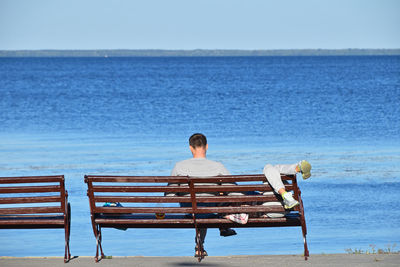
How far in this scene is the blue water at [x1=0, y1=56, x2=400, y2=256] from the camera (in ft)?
34.1

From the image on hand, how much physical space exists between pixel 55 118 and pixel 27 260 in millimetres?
28787

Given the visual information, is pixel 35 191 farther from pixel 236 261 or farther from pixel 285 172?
pixel 285 172

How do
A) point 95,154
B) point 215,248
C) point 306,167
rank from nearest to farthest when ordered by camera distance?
point 306,167 → point 215,248 → point 95,154

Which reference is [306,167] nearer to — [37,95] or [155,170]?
[155,170]

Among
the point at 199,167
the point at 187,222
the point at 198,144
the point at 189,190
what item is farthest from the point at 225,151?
the point at 189,190

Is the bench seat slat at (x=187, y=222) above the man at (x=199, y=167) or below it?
below

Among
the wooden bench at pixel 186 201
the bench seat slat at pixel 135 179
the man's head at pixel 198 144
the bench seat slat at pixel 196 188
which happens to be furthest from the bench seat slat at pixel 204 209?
the man's head at pixel 198 144

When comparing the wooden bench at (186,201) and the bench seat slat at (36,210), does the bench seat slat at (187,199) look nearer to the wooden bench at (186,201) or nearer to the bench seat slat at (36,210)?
the wooden bench at (186,201)

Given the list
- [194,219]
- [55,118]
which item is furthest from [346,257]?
[55,118]

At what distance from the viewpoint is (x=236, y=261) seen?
6.61m

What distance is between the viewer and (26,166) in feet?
57.6

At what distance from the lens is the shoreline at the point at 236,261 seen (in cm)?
644

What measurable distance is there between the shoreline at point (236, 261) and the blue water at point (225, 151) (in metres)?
2.79

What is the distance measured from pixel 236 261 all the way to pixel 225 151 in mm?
14228
